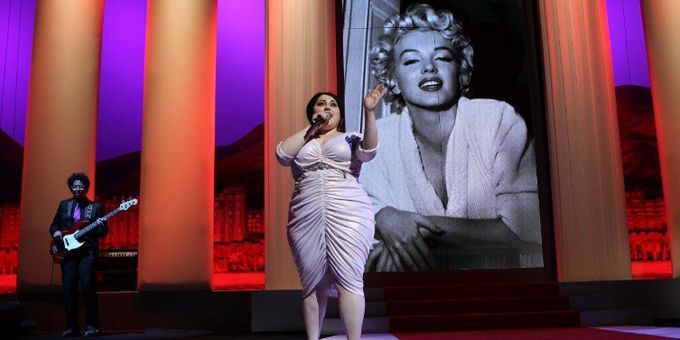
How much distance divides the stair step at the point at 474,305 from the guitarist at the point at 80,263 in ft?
9.01

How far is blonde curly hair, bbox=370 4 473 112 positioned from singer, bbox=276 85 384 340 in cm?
446

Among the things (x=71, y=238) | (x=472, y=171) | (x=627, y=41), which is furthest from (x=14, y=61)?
(x=627, y=41)

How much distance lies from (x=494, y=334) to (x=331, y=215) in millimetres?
2651

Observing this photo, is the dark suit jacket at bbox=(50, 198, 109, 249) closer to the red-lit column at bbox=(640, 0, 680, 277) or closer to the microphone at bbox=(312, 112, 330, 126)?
the microphone at bbox=(312, 112, 330, 126)

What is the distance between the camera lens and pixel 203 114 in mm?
7105

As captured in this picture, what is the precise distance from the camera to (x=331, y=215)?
10.8 feet

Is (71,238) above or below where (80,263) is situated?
above

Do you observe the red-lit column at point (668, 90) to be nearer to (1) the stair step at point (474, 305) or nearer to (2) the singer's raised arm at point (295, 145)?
(1) the stair step at point (474, 305)

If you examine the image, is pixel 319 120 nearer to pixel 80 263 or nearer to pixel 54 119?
pixel 80 263

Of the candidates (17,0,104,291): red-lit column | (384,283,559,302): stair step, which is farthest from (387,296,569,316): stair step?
(17,0,104,291): red-lit column

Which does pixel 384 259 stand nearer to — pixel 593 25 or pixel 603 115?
pixel 603 115

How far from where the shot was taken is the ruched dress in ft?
10.6

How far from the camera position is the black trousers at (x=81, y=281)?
18.6ft

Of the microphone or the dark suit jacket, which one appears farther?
the dark suit jacket
